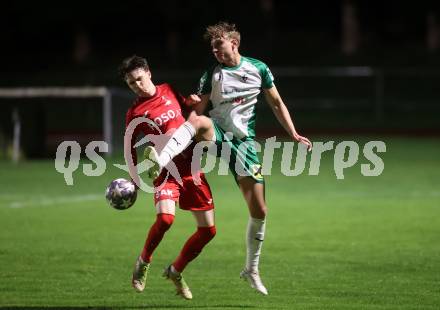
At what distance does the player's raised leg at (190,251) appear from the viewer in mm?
8023

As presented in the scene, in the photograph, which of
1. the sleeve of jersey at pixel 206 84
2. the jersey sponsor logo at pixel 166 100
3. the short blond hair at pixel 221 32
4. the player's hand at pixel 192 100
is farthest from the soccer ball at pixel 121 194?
the short blond hair at pixel 221 32

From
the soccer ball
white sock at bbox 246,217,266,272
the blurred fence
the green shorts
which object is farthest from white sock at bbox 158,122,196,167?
the blurred fence

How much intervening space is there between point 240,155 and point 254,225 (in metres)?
0.62

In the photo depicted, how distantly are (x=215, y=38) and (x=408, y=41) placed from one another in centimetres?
3595

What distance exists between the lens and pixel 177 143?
25.5 feet

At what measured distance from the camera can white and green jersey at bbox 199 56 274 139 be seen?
8.01 m

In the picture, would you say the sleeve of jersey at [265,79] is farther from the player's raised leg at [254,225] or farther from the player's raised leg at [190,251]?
the player's raised leg at [190,251]

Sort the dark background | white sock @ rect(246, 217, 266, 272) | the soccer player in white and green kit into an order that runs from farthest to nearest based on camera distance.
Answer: the dark background, white sock @ rect(246, 217, 266, 272), the soccer player in white and green kit

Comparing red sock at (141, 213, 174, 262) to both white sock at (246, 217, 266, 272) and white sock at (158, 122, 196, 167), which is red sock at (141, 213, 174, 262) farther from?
white sock at (246, 217, 266, 272)

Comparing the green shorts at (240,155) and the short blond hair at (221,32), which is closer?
the short blond hair at (221,32)

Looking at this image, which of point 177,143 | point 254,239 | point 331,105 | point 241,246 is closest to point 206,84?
point 177,143

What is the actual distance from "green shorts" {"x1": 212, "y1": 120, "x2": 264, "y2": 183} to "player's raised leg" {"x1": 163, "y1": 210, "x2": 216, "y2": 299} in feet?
1.41

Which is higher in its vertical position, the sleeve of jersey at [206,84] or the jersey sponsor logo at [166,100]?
the sleeve of jersey at [206,84]

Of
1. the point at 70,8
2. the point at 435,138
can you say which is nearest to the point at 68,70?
the point at 70,8
